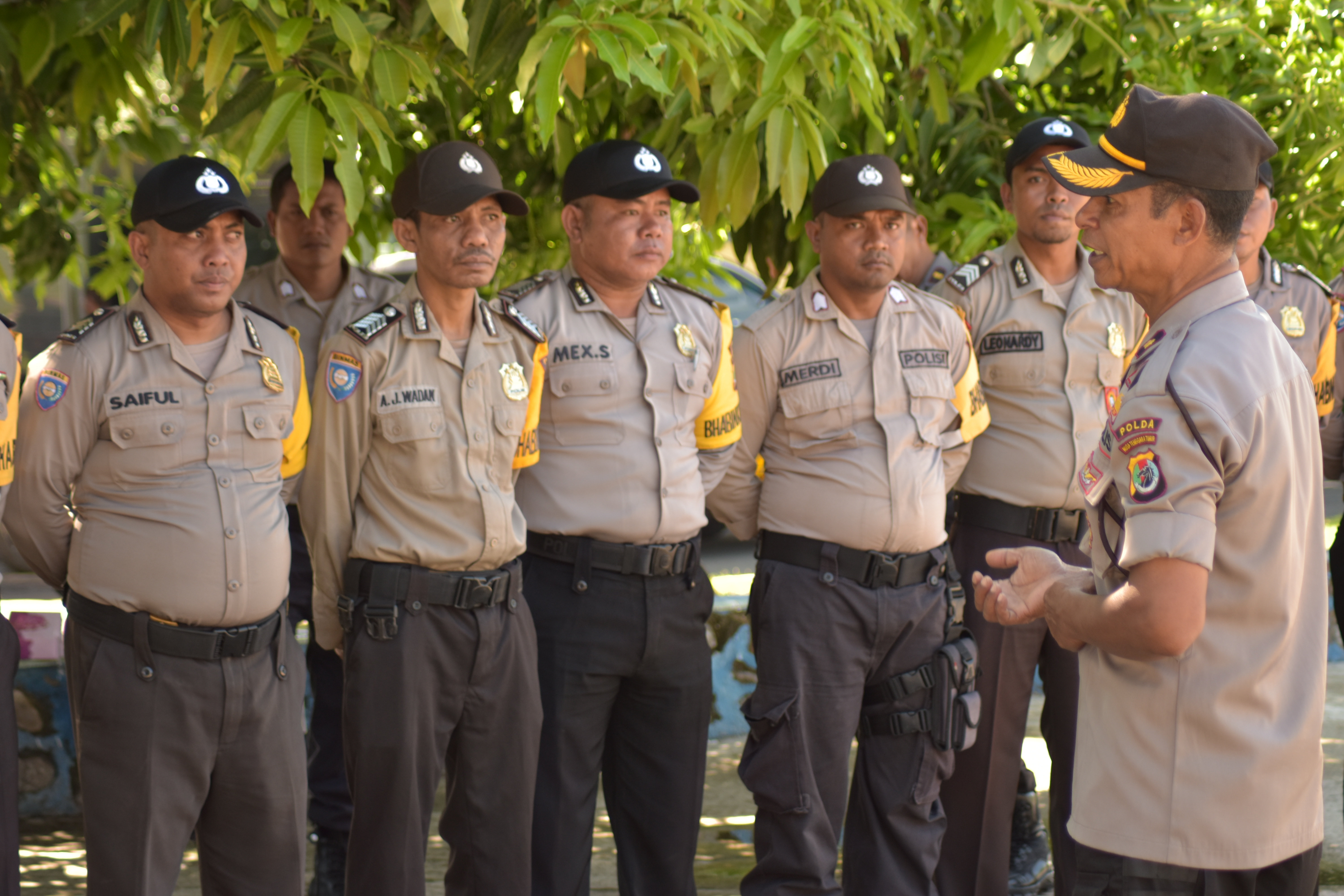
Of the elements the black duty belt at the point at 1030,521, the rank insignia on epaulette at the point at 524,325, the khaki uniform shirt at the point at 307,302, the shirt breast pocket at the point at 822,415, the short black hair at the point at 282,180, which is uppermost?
the short black hair at the point at 282,180

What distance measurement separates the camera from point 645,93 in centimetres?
392

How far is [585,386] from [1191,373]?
185cm

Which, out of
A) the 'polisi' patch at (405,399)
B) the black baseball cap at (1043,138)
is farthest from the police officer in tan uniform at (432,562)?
the black baseball cap at (1043,138)

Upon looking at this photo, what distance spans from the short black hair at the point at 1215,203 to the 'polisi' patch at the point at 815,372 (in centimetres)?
168

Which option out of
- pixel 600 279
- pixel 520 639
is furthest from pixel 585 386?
pixel 520 639

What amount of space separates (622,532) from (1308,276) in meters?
2.36

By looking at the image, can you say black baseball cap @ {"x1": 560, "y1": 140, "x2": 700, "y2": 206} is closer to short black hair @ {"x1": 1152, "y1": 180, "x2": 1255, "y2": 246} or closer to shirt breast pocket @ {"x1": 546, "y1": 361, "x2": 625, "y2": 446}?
shirt breast pocket @ {"x1": 546, "y1": 361, "x2": 625, "y2": 446}

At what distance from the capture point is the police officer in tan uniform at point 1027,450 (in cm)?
382

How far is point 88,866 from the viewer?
3.00 metres

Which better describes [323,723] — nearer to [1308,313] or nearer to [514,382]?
[514,382]

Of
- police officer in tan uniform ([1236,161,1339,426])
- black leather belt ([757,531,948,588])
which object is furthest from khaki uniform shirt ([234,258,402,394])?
police officer in tan uniform ([1236,161,1339,426])

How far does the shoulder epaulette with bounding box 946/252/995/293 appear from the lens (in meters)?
4.00

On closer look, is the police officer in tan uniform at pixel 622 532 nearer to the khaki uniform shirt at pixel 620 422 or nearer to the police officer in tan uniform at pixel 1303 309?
the khaki uniform shirt at pixel 620 422

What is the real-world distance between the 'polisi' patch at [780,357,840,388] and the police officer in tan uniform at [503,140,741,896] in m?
0.19
